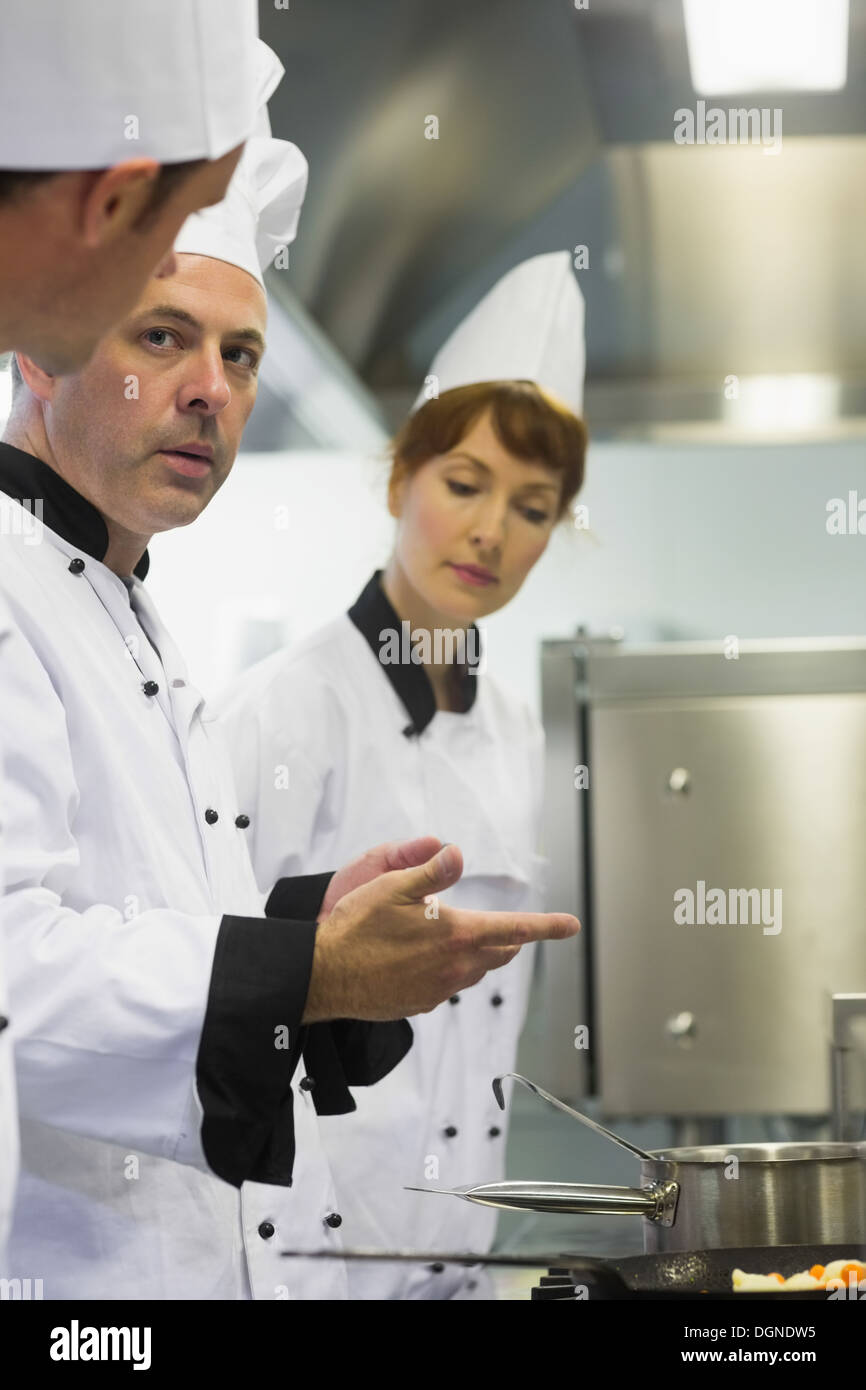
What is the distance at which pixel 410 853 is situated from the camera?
855 mm

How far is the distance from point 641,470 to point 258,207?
1.10 meters

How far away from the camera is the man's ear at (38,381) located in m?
0.95

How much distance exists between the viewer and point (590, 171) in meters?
1.87

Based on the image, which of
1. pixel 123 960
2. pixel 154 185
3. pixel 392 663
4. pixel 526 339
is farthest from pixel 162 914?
pixel 526 339

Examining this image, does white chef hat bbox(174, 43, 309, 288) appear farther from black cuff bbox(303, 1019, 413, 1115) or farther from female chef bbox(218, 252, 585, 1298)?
black cuff bbox(303, 1019, 413, 1115)

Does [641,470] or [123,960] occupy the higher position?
[641,470]

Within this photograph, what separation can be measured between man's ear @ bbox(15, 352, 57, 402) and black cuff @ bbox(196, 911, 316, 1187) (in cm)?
37

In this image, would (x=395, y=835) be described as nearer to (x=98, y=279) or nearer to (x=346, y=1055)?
(x=346, y=1055)

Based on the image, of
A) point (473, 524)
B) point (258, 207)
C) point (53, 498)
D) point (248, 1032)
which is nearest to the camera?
point (248, 1032)

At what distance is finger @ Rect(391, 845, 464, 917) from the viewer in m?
0.72

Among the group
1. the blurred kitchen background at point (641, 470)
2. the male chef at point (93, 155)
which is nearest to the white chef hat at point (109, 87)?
the male chef at point (93, 155)

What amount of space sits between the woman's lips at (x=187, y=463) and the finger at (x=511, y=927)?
35 cm

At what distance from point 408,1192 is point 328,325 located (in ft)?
3.38
